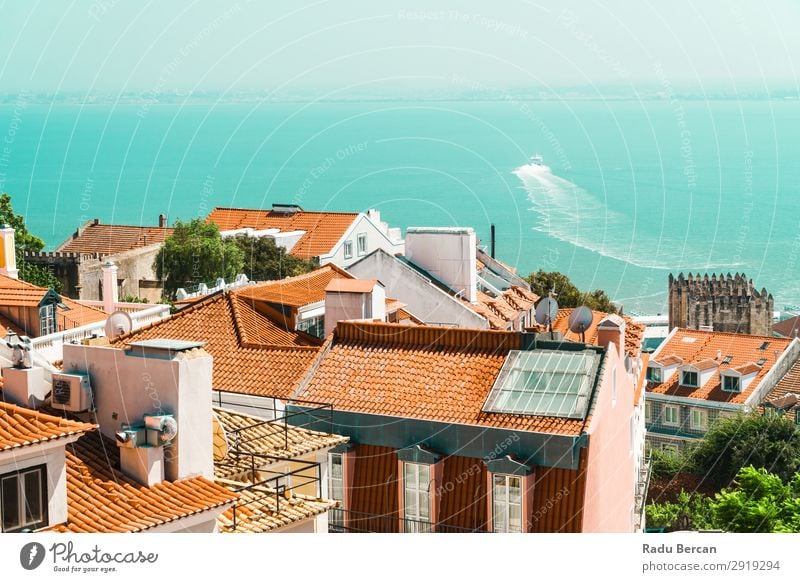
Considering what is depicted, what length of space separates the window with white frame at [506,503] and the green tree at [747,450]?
57.8ft

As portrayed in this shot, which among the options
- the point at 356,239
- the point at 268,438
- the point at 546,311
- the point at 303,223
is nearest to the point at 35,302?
the point at 546,311

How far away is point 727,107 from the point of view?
9088 centimetres

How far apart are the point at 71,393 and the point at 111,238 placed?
25184 millimetres

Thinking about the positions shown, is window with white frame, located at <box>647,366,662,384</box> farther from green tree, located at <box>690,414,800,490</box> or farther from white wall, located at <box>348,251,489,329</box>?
white wall, located at <box>348,251,489,329</box>

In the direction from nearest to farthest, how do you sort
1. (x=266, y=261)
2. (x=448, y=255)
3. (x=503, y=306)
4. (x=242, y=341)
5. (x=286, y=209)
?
(x=242, y=341) → (x=448, y=255) → (x=503, y=306) → (x=266, y=261) → (x=286, y=209)

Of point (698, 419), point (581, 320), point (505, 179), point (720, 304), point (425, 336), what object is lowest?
point (698, 419)

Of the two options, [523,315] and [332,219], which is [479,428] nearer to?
[523,315]

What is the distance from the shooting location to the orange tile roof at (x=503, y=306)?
15.4 m

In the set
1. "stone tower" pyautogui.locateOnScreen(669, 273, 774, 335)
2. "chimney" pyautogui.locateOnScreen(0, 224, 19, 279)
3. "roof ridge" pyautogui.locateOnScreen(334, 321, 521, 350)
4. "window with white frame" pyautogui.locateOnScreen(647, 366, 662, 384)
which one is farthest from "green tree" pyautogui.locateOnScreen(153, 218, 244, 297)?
"stone tower" pyautogui.locateOnScreen(669, 273, 774, 335)

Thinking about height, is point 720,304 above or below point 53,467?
below

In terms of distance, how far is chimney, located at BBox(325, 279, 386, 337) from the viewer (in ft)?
35.8

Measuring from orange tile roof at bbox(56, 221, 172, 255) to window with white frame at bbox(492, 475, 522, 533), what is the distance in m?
20.4

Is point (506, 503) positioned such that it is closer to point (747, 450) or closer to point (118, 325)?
point (118, 325)

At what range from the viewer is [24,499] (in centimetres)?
534
